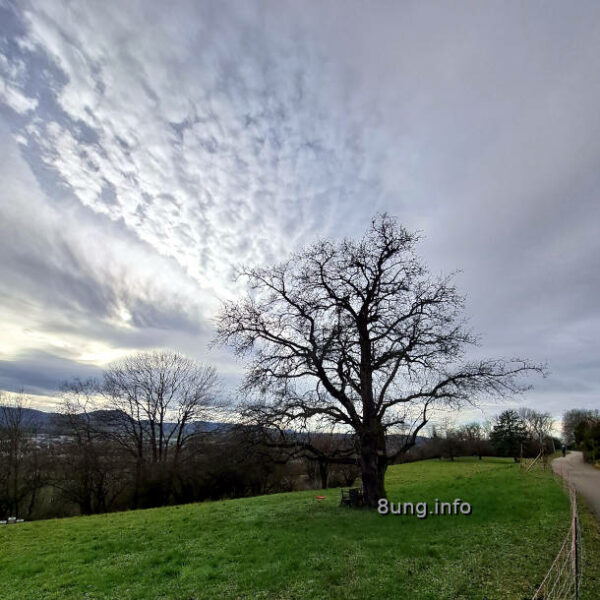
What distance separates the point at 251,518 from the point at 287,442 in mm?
3641

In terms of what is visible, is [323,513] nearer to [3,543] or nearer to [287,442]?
[287,442]

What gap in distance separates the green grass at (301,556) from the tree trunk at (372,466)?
0.98 metres

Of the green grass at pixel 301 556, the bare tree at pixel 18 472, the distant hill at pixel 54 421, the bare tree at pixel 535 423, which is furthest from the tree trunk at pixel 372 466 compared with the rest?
the bare tree at pixel 535 423

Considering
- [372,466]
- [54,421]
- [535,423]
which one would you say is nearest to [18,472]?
[54,421]

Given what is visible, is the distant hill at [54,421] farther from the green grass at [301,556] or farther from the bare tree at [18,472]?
the green grass at [301,556]

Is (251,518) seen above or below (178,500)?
above

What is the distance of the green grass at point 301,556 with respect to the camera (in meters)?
7.40

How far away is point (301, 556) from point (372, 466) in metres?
6.66

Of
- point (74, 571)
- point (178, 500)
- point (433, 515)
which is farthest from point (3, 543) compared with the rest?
point (178, 500)

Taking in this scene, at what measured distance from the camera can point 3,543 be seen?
1295 cm

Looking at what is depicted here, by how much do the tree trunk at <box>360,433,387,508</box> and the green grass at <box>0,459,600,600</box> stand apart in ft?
3.23

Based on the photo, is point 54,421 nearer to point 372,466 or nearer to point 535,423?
point 372,466

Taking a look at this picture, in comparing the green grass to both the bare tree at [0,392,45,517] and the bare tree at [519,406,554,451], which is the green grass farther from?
the bare tree at [519,406,554,451]

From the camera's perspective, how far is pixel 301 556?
9359 mm
